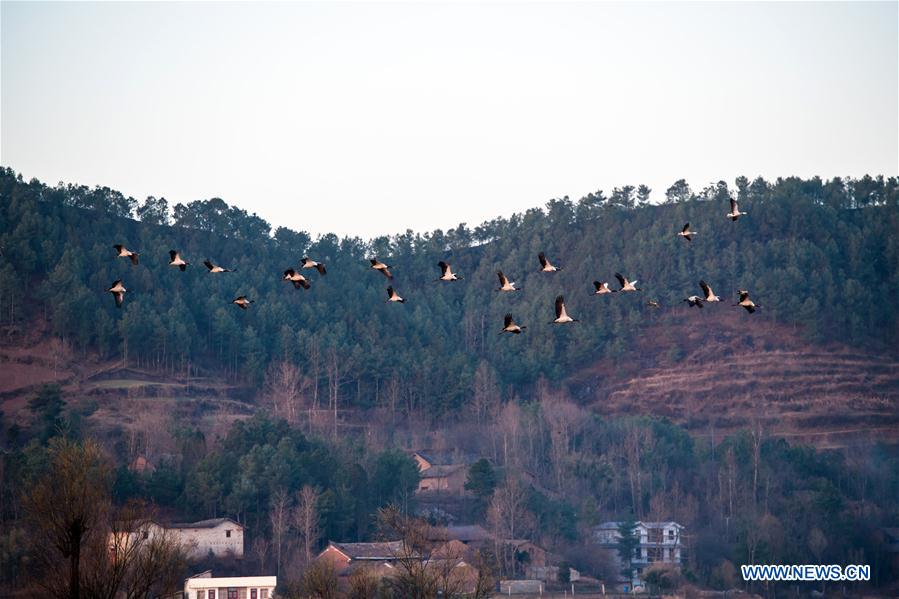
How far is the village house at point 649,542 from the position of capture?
293 feet

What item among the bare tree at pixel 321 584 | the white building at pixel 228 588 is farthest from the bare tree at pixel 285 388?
the bare tree at pixel 321 584

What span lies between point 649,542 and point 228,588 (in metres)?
31.3

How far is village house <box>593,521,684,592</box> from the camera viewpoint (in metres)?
89.3

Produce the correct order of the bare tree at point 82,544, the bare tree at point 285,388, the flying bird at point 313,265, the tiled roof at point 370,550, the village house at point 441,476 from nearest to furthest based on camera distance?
the bare tree at point 82,544 < the flying bird at point 313,265 < the tiled roof at point 370,550 < the village house at point 441,476 < the bare tree at point 285,388

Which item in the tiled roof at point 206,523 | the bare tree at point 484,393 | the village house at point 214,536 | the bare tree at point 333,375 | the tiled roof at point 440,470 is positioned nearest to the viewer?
the village house at point 214,536

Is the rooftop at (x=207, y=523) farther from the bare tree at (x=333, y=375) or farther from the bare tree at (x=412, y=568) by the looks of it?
the bare tree at (x=333, y=375)

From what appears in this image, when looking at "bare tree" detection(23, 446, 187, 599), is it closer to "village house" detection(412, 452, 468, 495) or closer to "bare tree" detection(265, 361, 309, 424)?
"village house" detection(412, 452, 468, 495)

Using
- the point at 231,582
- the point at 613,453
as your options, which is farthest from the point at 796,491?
the point at 231,582

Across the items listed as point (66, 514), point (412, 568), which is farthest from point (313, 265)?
point (412, 568)

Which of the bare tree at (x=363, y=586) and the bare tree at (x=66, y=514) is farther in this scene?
the bare tree at (x=363, y=586)

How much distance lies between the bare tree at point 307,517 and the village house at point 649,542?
17.1m

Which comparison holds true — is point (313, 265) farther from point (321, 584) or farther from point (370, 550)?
point (370, 550)

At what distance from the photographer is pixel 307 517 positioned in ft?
268

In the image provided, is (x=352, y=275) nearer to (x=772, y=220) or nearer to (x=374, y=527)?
(x=772, y=220)
